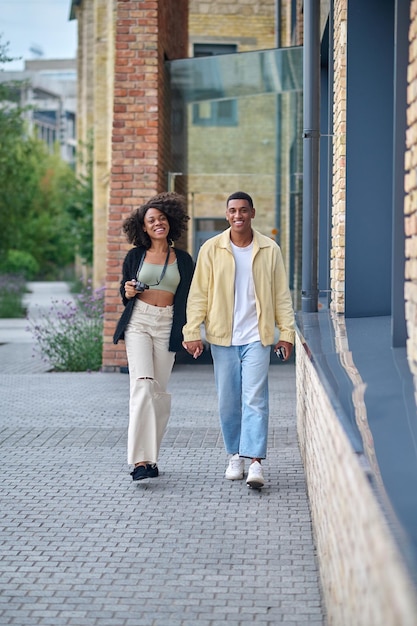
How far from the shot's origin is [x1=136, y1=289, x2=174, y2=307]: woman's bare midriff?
746 centimetres

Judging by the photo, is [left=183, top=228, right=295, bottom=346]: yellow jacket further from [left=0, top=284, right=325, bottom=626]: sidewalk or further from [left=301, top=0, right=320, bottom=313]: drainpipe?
[left=301, top=0, right=320, bottom=313]: drainpipe

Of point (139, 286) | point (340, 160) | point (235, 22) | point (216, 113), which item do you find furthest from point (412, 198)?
point (235, 22)

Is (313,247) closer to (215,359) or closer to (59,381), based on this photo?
(215,359)

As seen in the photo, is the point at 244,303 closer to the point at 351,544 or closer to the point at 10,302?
the point at 351,544

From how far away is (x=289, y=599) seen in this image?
4.75 meters

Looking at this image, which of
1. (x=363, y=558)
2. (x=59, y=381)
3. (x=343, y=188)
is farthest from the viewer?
(x=59, y=381)

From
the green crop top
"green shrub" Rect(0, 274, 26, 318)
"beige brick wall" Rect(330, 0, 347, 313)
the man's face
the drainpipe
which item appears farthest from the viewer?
"green shrub" Rect(0, 274, 26, 318)

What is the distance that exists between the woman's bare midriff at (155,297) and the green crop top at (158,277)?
29 millimetres

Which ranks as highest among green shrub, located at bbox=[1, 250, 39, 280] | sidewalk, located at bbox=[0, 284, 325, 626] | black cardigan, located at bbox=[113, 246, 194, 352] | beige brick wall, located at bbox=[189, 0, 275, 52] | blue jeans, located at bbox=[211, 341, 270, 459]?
beige brick wall, located at bbox=[189, 0, 275, 52]

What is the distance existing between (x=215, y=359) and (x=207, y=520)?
1438 millimetres

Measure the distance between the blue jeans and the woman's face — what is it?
0.87 meters

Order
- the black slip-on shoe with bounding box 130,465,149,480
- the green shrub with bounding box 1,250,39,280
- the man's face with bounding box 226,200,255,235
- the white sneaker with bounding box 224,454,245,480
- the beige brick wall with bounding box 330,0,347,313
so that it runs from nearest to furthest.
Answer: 1. the man's face with bounding box 226,200,255,235
2. the black slip-on shoe with bounding box 130,465,149,480
3. the white sneaker with bounding box 224,454,245,480
4. the beige brick wall with bounding box 330,0,347,313
5. the green shrub with bounding box 1,250,39,280

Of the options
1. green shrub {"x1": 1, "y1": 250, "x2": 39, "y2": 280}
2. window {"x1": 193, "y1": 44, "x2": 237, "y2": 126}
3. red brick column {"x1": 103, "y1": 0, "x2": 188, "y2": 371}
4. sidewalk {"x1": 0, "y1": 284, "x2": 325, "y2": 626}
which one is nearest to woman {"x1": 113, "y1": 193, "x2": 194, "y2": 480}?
sidewalk {"x1": 0, "y1": 284, "x2": 325, "y2": 626}

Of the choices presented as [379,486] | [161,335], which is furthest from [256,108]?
[379,486]
